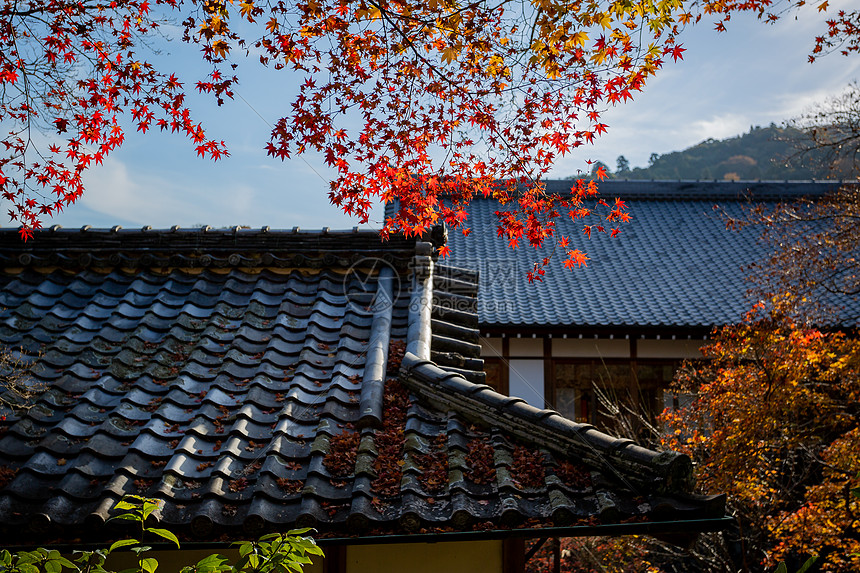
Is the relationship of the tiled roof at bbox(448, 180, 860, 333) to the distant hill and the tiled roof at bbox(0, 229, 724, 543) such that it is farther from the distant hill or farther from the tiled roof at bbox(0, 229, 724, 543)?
the distant hill

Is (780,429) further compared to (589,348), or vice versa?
(589,348)

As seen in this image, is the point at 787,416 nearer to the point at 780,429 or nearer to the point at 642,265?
the point at 780,429

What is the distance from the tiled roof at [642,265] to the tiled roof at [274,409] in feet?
27.1

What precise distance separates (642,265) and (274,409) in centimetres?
1460

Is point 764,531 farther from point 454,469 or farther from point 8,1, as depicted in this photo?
point 8,1

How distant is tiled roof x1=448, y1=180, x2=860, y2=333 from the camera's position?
13.9 m

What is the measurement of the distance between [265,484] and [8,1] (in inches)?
148

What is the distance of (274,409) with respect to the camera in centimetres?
405

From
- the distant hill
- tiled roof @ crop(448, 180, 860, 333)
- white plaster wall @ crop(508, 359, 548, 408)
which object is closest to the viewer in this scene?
white plaster wall @ crop(508, 359, 548, 408)

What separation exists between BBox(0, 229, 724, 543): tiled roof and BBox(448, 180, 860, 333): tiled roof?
8.25 m

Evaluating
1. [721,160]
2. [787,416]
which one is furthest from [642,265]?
[721,160]

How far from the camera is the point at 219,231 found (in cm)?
569

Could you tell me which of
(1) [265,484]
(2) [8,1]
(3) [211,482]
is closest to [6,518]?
(3) [211,482]

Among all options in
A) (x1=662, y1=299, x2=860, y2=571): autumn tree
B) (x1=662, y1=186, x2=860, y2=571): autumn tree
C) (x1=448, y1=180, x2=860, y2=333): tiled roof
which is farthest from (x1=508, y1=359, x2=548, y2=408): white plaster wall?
(x1=662, y1=299, x2=860, y2=571): autumn tree
